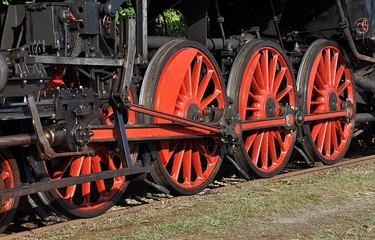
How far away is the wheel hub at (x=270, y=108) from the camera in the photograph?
8.15 m

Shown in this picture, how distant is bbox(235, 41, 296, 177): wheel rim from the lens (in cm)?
796

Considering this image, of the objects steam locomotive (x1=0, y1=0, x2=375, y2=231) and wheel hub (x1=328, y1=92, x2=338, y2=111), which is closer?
steam locomotive (x1=0, y1=0, x2=375, y2=231)

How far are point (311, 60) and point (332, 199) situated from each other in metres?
2.61

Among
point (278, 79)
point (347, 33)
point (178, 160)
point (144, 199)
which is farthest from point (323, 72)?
point (144, 199)

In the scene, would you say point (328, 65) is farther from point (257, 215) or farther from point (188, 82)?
point (257, 215)

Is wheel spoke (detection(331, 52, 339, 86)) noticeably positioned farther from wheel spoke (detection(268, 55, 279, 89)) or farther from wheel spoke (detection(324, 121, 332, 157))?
wheel spoke (detection(268, 55, 279, 89))

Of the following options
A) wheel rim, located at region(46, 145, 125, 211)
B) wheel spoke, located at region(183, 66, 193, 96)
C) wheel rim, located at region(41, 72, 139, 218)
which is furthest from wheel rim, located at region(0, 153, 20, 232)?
wheel spoke, located at region(183, 66, 193, 96)

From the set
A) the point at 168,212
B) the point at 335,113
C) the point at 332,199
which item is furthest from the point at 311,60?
the point at 168,212

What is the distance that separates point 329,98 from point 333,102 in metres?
0.10

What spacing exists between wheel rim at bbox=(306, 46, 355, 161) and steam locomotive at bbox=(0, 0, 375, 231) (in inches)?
0.7

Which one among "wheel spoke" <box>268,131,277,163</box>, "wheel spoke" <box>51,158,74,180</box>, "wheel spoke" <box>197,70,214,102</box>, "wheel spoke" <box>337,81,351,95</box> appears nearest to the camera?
"wheel spoke" <box>51,158,74,180</box>

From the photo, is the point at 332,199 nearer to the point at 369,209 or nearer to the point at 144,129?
the point at 369,209

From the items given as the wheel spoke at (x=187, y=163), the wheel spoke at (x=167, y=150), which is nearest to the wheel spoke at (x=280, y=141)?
the wheel spoke at (x=187, y=163)

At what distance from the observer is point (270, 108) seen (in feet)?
26.9
